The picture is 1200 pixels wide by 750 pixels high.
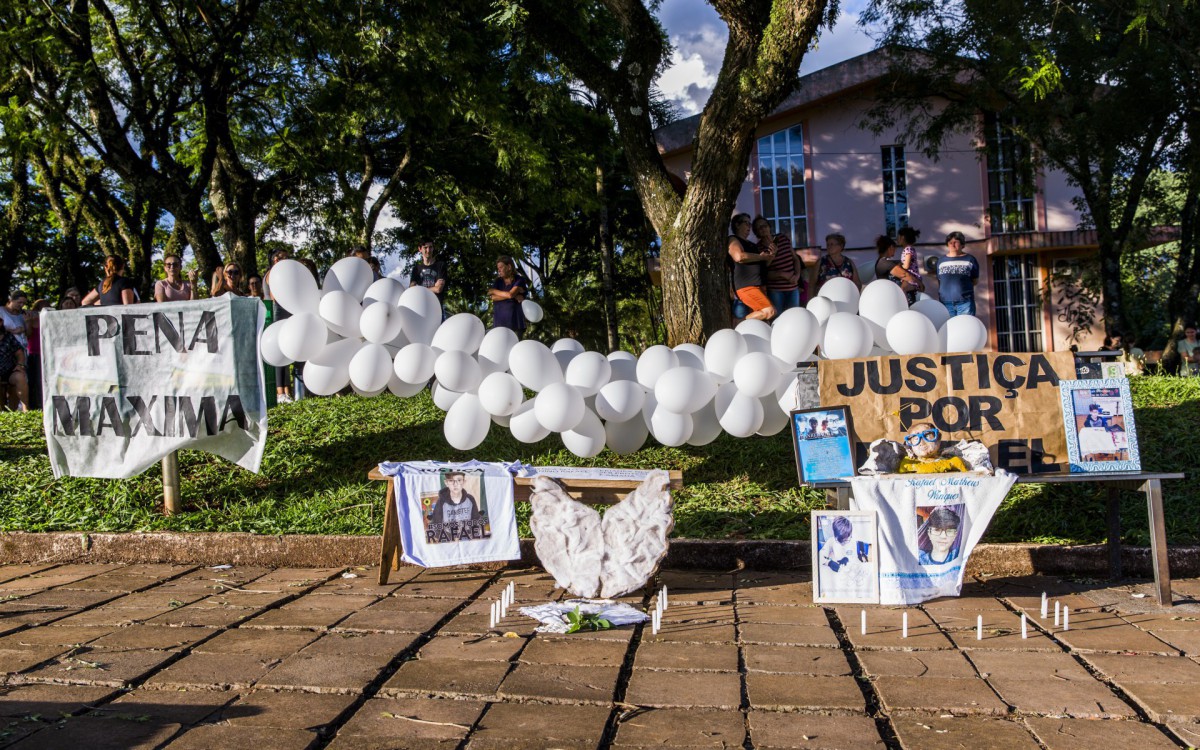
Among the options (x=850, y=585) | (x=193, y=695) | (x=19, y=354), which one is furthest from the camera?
(x=19, y=354)

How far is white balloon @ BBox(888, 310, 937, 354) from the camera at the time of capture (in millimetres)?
6207

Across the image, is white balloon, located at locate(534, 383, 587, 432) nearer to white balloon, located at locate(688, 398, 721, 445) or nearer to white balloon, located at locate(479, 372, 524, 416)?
white balloon, located at locate(479, 372, 524, 416)

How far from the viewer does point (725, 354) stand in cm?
633

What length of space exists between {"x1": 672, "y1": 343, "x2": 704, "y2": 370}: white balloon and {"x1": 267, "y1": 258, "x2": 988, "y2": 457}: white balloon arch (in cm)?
1

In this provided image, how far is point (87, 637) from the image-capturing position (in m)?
4.51

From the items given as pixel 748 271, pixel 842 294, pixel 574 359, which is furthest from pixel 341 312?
pixel 748 271

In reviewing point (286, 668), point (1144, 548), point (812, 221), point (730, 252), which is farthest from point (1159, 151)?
point (286, 668)

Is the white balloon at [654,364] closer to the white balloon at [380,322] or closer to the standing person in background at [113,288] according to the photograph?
the white balloon at [380,322]

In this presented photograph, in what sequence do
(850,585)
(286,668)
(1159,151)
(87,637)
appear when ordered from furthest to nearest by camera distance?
(1159,151)
(850,585)
(87,637)
(286,668)

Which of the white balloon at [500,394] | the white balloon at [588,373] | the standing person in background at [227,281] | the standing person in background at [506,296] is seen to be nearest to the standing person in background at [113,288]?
the standing person in background at [227,281]

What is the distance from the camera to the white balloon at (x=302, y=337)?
644cm

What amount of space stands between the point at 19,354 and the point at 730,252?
8.53 metres

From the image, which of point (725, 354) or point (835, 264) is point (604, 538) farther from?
point (835, 264)

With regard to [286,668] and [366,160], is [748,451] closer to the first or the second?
[286,668]
